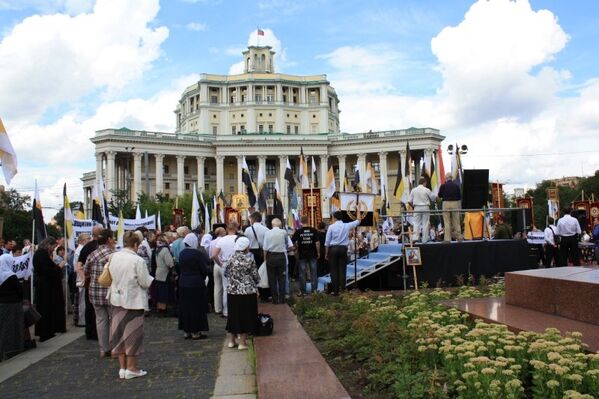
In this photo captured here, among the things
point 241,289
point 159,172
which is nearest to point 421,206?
point 241,289

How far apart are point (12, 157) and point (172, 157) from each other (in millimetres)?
94473

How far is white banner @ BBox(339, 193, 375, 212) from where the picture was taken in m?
16.0

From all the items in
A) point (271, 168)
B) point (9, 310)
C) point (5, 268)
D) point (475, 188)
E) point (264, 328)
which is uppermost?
point (271, 168)

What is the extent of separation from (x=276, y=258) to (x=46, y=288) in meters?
5.03

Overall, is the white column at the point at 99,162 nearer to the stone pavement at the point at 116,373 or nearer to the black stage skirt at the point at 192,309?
the stone pavement at the point at 116,373

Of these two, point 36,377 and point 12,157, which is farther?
point 12,157

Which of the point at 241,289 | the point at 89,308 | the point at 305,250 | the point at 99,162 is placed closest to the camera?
the point at 241,289

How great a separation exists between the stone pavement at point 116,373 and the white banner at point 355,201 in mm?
6230

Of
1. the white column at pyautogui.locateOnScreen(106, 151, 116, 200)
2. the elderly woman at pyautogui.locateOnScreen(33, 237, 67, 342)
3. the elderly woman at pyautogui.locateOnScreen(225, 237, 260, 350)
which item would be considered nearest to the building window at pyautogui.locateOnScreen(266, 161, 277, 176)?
the white column at pyautogui.locateOnScreen(106, 151, 116, 200)

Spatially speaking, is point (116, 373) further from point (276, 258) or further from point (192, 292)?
point (276, 258)

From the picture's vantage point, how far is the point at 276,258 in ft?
44.5

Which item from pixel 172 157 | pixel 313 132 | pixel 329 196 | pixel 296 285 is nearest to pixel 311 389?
pixel 296 285

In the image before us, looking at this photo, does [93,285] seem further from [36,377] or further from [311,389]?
[311,389]

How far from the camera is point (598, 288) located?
7332mm
